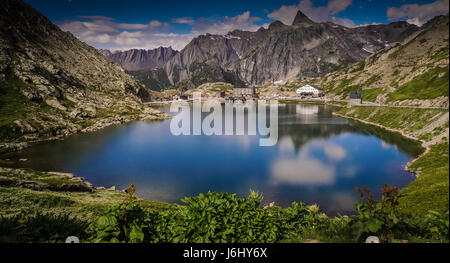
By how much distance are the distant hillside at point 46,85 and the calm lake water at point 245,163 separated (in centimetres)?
1711

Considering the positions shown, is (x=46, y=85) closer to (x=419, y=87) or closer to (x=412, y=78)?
(x=419, y=87)

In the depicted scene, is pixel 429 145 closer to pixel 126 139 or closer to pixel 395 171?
pixel 395 171

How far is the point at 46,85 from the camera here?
121 m

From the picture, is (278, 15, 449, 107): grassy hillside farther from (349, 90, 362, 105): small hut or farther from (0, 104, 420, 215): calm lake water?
(0, 104, 420, 215): calm lake water

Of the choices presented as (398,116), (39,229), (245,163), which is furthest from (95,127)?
(398,116)

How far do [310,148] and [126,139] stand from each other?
54.0 m

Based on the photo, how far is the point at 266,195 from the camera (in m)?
33.8

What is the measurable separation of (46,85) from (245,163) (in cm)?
11501

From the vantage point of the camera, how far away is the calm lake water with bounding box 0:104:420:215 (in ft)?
116

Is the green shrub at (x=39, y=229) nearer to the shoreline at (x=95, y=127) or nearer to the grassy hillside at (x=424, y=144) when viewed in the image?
the grassy hillside at (x=424, y=144)

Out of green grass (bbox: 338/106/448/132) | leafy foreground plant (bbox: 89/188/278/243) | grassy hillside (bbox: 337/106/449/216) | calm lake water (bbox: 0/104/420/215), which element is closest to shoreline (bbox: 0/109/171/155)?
calm lake water (bbox: 0/104/420/215)

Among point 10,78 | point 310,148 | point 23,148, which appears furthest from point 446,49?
point 10,78

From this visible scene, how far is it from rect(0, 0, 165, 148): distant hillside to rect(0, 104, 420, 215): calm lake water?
17.1m

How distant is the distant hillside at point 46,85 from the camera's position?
279 feet
